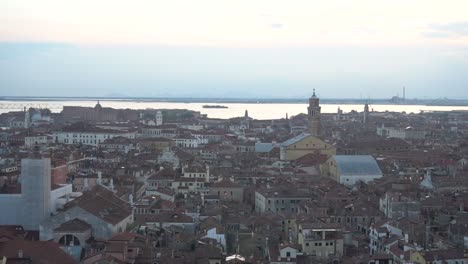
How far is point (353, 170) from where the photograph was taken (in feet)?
114

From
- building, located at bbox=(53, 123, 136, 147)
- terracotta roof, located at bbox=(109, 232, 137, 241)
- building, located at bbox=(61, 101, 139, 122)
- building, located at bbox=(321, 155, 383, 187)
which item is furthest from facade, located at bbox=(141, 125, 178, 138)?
terracotta roof, located at bbox=(109, 232, 137, 241)

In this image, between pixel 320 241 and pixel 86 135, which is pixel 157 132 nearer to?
pixel 86 135

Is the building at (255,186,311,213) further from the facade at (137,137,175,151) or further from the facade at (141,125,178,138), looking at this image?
the facade at (141,125,178,138)

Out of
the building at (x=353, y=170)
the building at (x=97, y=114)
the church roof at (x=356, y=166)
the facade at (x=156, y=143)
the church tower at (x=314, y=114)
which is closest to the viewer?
the building at (x=353, y=170)

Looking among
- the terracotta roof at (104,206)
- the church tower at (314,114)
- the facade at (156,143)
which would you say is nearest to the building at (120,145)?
the facade at (156,143)

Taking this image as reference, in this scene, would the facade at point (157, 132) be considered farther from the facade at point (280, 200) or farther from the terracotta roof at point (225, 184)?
the facade at point (280, 200)

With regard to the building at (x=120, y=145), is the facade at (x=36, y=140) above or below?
above

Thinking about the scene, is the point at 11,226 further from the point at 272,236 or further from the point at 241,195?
the point at 241,195

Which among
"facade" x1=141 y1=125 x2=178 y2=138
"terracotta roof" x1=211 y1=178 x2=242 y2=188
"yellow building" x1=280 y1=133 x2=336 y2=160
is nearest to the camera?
"terracotta roof" x1=211 y1=178 x2=242 y2=188

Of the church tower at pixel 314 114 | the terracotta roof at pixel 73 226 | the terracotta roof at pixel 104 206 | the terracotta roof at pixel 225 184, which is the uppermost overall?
the church tower at pixel 314 114

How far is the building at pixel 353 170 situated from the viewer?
113ft

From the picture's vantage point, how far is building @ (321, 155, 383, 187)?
34.3 meters

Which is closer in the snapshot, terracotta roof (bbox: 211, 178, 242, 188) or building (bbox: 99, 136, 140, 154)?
terracotta roof (bbox: 211, 178, 242, 188)

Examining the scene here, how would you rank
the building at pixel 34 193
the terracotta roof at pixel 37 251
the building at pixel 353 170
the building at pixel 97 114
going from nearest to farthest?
the terracotta roof at pixel 37 251 < the building at pixel 34 193 < the building at pixel 353 170 < the building at pixel 97 114
